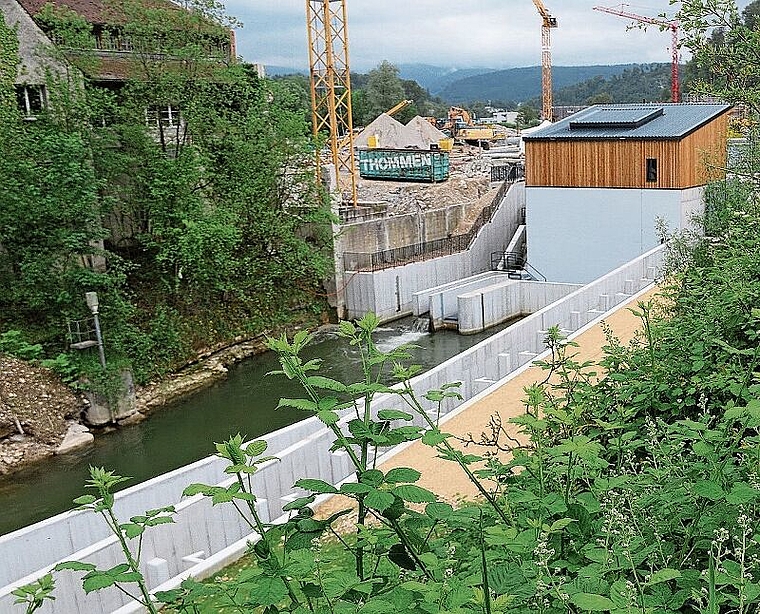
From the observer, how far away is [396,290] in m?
26.9

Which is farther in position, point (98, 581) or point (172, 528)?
point (172, 528)

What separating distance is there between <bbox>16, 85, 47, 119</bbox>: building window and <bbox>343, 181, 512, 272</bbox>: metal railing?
435 inches

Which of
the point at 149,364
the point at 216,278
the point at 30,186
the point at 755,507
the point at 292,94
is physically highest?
the point at 292,94

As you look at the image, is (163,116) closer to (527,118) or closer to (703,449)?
(703,449)

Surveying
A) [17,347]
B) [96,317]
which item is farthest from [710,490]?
[17,347]

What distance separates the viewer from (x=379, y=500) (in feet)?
7.93

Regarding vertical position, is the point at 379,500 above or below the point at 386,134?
below

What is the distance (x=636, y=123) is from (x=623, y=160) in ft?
4.83

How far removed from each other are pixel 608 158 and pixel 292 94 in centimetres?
1004

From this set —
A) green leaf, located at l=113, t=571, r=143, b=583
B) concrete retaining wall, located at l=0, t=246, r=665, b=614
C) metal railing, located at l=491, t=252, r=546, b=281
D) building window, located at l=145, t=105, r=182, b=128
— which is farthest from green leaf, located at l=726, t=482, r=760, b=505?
metal railing, located at l=491, t=252, r=546, b=281

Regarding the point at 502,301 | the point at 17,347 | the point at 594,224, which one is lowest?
the point at 502,301

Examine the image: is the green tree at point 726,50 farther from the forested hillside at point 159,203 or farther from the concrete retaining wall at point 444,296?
the concrete retaining wall at point 444,296

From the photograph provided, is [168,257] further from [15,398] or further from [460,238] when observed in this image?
[460,238]

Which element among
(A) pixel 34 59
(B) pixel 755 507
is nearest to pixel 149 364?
(A) pixel 34 59
